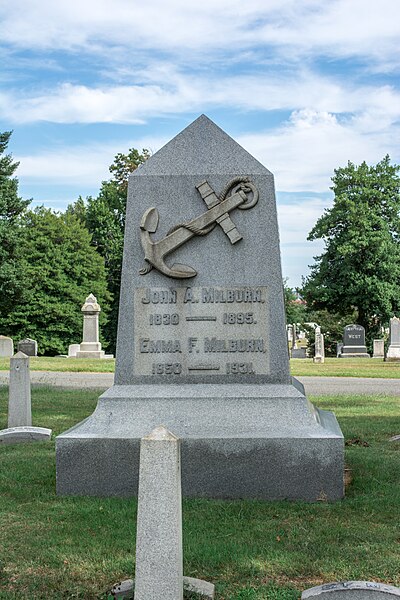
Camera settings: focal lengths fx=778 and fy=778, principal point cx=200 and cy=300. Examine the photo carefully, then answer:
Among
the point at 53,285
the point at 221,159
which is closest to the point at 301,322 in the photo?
the point at 53,285

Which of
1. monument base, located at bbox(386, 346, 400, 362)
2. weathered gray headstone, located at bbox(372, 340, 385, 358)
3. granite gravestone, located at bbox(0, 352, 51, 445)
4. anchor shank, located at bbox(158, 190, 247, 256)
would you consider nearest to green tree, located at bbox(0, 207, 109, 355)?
weathered gray headstone, located at bbox(372, 340, 385, 358)

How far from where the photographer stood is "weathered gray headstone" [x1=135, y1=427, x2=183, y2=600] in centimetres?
379

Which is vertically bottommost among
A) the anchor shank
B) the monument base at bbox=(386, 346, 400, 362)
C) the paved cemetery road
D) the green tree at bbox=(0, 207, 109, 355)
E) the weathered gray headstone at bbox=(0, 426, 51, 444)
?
the weathered gray headstone at bbox=(0, 426, 51, 444)

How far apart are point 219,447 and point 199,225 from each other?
2.03m

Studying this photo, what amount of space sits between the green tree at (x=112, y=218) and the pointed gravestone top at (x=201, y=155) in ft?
164

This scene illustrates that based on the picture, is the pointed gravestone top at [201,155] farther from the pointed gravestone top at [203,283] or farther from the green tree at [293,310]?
the green tree at [293,310]

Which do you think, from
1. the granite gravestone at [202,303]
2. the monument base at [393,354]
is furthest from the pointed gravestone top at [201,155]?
the monument base at [393,354]

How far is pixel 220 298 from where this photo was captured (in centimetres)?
721

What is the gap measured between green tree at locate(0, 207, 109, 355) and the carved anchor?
146 ft

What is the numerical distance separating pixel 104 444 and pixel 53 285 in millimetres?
46412

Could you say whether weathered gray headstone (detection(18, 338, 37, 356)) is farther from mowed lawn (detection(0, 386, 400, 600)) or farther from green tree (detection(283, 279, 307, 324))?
mowed lawn (detection(0, 386, 400, 600))

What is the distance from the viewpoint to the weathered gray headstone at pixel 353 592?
4.02 m

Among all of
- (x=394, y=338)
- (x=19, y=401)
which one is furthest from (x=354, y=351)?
(x=19, y=401)

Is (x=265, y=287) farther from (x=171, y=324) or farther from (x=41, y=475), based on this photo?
(x=41, y=475)
